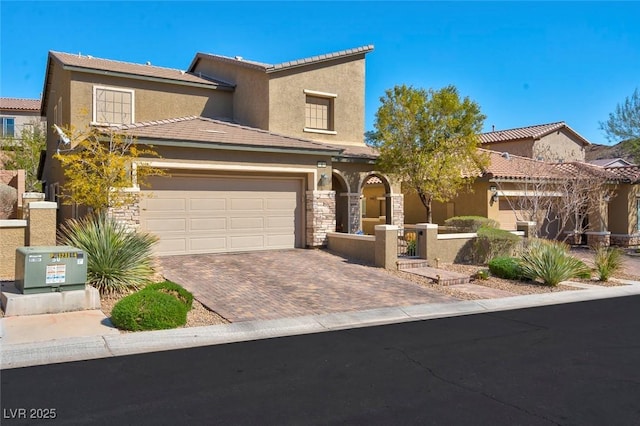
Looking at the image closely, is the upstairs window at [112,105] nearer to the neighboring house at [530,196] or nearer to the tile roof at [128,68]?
the tile roof at [128,68]

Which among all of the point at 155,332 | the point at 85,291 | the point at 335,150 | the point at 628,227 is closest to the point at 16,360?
the point at 155,332

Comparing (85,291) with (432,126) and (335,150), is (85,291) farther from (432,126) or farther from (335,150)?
(432,126)

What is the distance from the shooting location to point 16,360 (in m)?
7.11

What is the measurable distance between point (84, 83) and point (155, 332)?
13.4 metres

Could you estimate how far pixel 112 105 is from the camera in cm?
1944

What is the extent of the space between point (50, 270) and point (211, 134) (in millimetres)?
8396

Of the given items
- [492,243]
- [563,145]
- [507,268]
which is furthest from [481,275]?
[563,145]

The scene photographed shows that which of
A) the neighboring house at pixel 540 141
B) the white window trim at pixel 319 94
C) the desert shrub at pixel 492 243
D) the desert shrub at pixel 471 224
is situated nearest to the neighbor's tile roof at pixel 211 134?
the white window trim at pixel 319 94

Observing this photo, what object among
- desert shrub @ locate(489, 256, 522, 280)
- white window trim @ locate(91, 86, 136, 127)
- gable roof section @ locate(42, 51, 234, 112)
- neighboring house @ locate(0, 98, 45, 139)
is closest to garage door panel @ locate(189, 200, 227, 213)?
white window trim @ locate(91, 86, 136, 127)

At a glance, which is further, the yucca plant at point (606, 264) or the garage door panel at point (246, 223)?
the garage door panel at point (246, 223)

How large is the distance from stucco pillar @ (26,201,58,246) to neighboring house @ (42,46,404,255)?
2.35m

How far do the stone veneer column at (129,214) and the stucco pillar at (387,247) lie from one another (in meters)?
7.00

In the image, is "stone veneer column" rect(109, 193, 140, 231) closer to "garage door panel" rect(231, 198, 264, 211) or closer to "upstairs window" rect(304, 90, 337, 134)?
"garage door panel" rect(231, 198, 264, 211)

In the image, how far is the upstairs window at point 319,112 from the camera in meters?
21.9
